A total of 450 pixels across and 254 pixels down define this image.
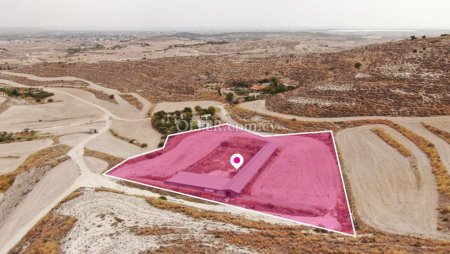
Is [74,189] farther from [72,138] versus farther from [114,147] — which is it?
[72,138]

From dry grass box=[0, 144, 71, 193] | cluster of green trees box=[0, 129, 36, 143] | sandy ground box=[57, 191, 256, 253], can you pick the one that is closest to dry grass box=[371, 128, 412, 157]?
sandy ground box=[57, 191, 256, 253]

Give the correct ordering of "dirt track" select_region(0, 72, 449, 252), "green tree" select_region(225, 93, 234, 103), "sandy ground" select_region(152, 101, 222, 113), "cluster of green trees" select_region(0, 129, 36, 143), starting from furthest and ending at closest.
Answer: "green tree" select_region(225, 93, 234, 103) < "sandy ground" select_region(152, 101, 222, 113) < "cluster of green trees" select_region(0, 129, 36, 143) < "dirt track" select_region(0, 72, 449, 252)

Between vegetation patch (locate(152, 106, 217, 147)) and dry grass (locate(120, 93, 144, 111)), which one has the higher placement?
vegetation patch (locate(152, 106, 217, 147))

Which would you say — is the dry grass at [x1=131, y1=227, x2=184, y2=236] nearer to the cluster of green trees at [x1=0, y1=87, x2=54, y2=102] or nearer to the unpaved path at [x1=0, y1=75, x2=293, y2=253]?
the unpaved path at [x1=0, y1=75, x2=293, y2=253]

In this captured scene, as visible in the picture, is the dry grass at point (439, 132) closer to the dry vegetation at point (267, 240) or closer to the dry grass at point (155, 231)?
the dry vegetation at point (267, 240)

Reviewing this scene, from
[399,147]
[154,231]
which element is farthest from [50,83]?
[399,147]

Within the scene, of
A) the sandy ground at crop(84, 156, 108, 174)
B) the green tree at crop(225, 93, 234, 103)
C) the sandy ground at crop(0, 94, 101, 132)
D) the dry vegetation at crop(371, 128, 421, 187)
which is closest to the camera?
the dry vegetation at crop(371, 128, 421, 187)

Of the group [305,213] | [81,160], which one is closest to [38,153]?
[81,160]
